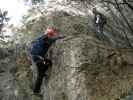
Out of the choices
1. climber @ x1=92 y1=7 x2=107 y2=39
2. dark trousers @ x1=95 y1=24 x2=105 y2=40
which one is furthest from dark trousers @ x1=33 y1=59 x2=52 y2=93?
climber @ x1=92 y1=7 x2=107 y2=39

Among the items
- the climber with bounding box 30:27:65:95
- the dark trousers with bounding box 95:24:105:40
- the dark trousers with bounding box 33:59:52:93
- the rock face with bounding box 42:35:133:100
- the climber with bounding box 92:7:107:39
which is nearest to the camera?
the rock face with bounding box 42:35:133:100

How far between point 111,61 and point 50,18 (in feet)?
23.0

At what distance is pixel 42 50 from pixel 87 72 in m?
1.74

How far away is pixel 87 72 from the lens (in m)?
8.74

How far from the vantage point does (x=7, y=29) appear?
59.4 feet

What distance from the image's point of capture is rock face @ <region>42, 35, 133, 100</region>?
27.5ft

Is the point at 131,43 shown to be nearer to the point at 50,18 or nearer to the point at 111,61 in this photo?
the point at 111,61

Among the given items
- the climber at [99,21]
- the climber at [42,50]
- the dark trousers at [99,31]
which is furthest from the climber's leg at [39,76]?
the climber at [99,21]

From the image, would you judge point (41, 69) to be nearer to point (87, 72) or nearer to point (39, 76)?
point (39, 76)

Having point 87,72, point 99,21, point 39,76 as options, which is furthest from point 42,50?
point 99,21

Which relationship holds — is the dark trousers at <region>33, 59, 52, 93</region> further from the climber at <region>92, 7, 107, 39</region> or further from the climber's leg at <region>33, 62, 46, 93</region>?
the climber at <region>92, 7, 107, 39</region>

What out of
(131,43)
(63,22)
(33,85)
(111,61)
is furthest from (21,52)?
(111,61)

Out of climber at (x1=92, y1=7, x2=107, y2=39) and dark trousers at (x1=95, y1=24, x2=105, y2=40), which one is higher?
climber at (x1=92, y1=7, x2=107, y2=39)

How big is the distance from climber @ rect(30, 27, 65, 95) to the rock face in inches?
10.2
